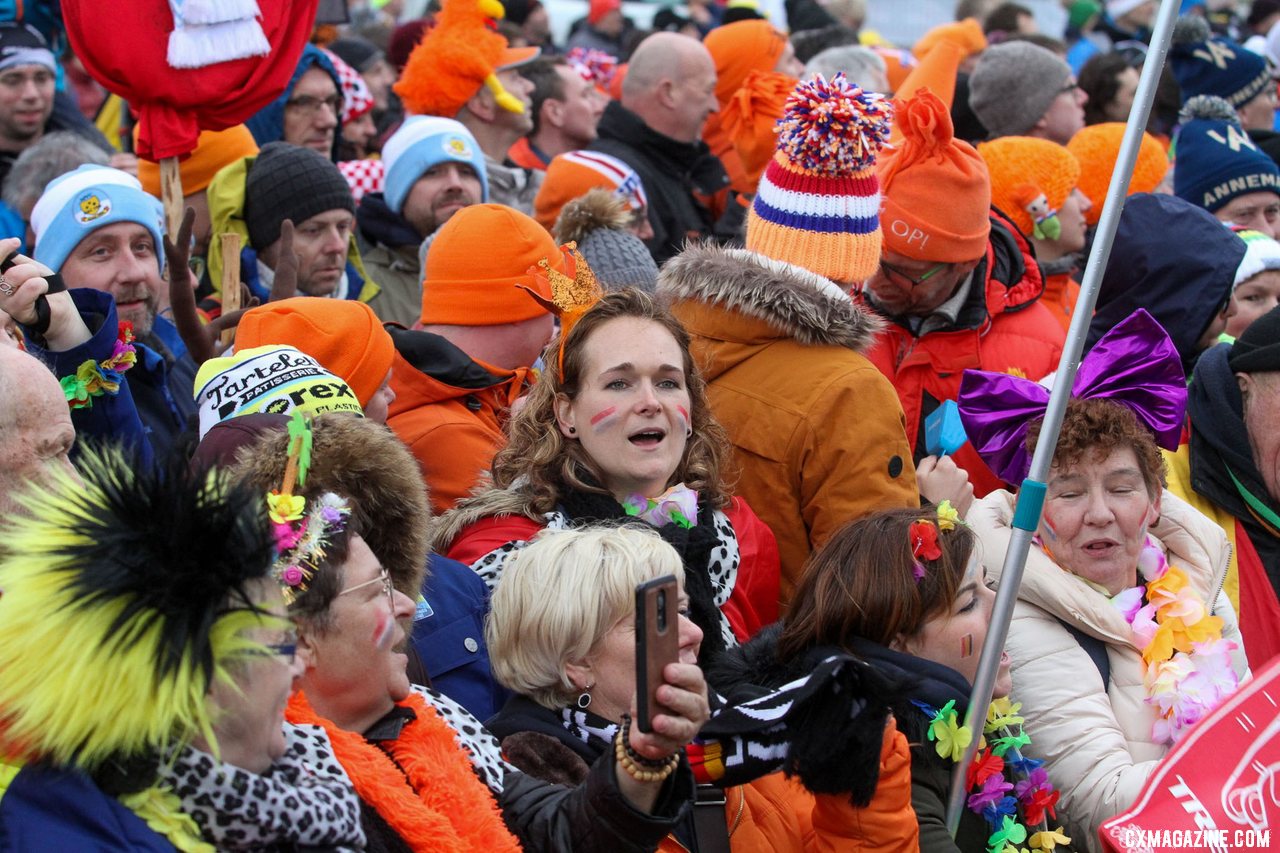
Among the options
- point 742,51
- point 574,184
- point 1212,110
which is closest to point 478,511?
point 574,184

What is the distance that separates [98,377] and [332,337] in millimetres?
601

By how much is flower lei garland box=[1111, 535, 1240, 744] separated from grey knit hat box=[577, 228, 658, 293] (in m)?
2.04

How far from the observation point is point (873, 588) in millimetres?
3039

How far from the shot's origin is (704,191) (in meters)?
7.21

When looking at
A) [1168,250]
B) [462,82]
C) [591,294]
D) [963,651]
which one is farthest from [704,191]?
[963,651]

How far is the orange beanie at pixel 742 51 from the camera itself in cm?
807

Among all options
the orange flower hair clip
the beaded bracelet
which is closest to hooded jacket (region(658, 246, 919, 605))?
the orange flower hair clip

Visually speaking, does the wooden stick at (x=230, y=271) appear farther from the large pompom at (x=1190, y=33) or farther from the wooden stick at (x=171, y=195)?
the large pompom at (x=1190, y=33)

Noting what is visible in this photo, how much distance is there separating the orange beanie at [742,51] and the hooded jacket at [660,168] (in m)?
1.12

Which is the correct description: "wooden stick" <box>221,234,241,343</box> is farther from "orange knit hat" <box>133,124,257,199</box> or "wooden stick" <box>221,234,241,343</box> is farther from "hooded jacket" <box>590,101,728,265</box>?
"hooded jacket" <box>590,101,728,265</box>

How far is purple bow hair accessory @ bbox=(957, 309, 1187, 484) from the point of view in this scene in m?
3.78

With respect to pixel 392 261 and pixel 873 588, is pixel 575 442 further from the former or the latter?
pixel 392 261

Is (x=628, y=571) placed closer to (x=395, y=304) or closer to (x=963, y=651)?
(x=963, y=651)

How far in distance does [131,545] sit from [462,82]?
5141mm
